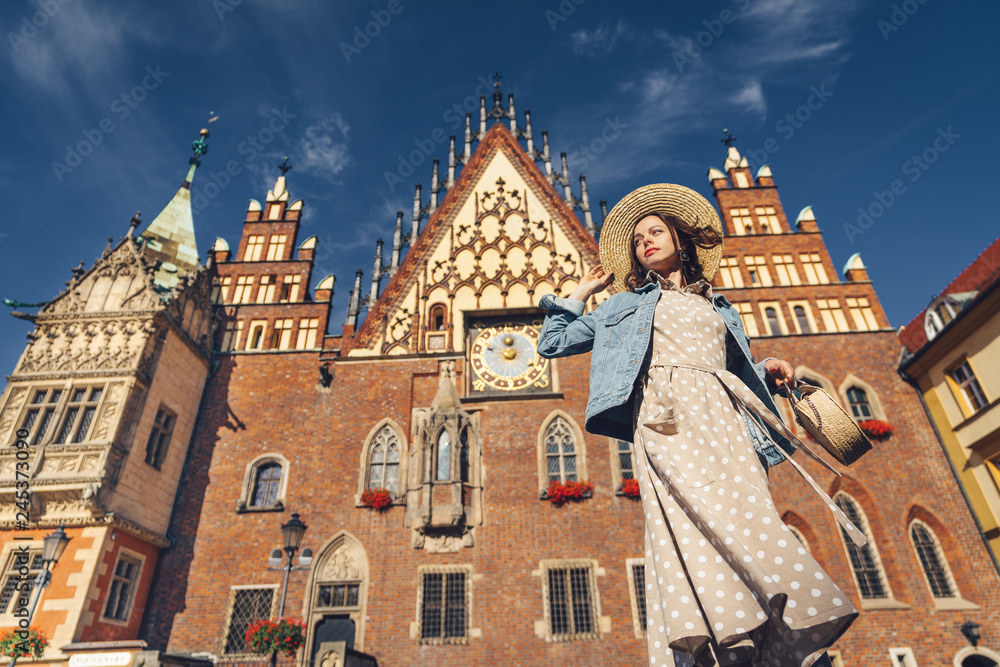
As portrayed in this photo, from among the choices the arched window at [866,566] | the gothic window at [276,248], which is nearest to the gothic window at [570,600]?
the arched window at [866,566]

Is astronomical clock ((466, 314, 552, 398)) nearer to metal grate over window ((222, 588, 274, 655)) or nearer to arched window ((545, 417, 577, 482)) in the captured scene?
arched window ((545, 417, 577, 482))

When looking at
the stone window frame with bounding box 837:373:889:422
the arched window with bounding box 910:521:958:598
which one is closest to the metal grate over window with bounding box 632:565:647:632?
the arched window with bounding box 910:521:958:598

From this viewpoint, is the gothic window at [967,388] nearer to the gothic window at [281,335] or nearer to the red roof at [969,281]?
the red roof at [969,281]

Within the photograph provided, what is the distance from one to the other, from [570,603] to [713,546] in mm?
11744

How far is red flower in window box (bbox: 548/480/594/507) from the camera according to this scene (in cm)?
1406

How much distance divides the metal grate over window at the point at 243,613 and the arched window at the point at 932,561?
14.9 m

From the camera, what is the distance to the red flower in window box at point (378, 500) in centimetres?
1417

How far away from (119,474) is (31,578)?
2340mm

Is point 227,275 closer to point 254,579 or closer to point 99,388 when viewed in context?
point 99,388

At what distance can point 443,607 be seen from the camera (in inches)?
519

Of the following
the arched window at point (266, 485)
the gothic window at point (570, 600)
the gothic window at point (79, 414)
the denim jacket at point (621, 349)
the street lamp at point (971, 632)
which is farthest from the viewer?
the arched window at point (266, 485)

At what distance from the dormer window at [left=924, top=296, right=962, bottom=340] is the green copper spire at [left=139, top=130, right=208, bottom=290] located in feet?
67.1

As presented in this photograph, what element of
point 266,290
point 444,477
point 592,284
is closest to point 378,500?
point 444,477

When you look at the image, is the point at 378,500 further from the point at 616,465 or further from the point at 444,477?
the point at 616,465
